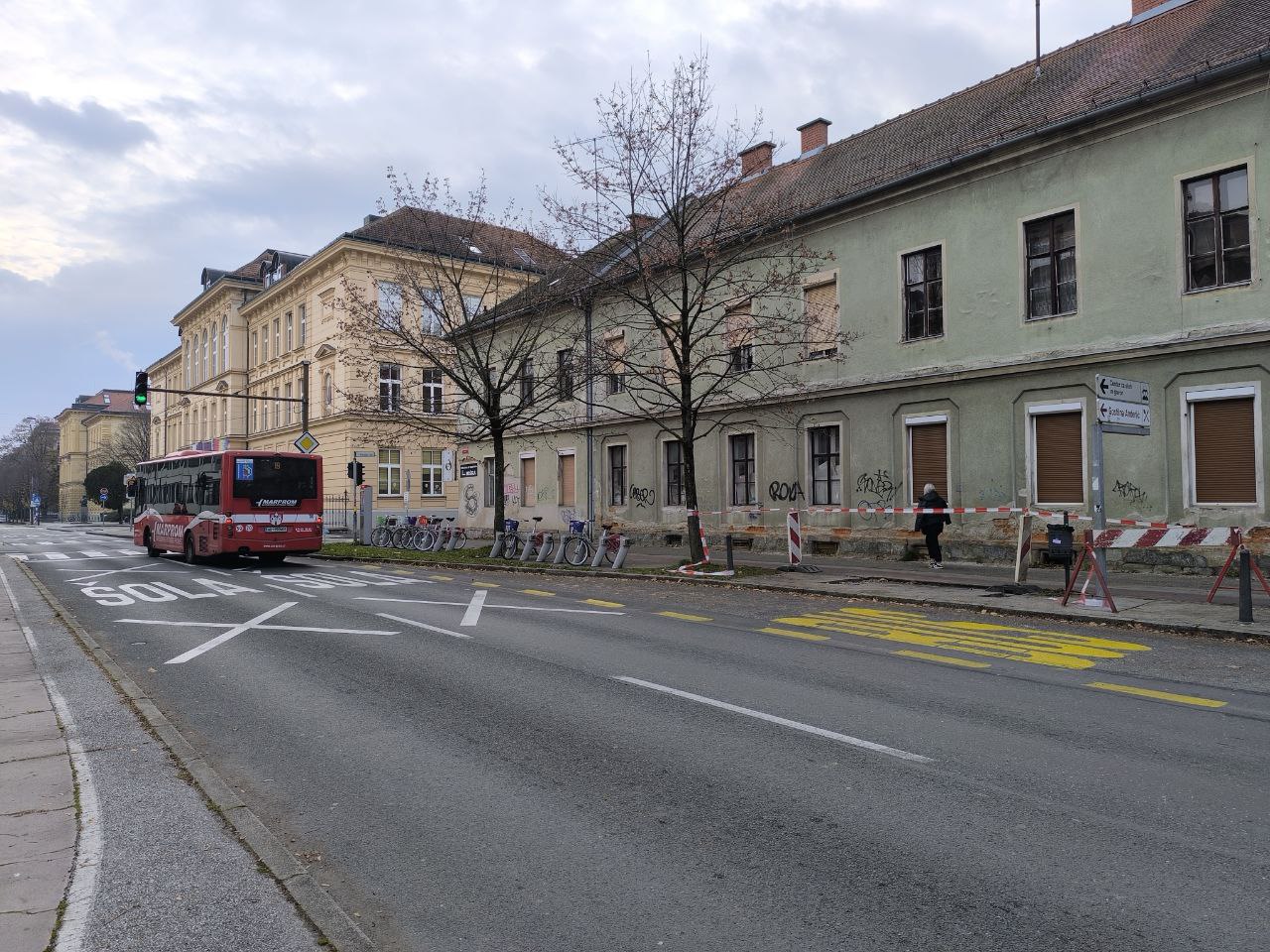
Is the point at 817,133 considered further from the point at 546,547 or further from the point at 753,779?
the point at 753,779

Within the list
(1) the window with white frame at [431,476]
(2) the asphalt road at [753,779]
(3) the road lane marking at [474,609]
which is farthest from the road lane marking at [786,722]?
(1) the window with white frame at [431,476]

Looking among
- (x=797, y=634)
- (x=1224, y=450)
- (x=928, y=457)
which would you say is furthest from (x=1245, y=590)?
(x=928, y=457)

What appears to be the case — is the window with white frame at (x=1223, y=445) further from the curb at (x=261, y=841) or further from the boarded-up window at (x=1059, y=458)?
the curb at (x=261, y=841)

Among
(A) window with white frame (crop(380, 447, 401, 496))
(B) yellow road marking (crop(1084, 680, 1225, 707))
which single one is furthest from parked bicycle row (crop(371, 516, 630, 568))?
(A) window with white frame (crop(380, 447, 401, 496))

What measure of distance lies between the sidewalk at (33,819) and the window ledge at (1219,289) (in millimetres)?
17729

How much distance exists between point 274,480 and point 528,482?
1310 centimetres

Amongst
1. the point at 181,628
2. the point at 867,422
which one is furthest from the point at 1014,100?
the point at 181,628

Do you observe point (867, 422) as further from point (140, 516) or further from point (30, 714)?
point (140, 516)

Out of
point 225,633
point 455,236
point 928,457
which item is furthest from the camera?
point 455,236

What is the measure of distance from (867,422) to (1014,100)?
801 centimetres

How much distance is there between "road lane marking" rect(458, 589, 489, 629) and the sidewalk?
4944 mm

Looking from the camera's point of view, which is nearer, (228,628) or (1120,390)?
(228,628)

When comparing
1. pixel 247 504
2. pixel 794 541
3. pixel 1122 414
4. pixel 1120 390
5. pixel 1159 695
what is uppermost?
pixel 1120 390

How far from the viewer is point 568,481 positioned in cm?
3231
